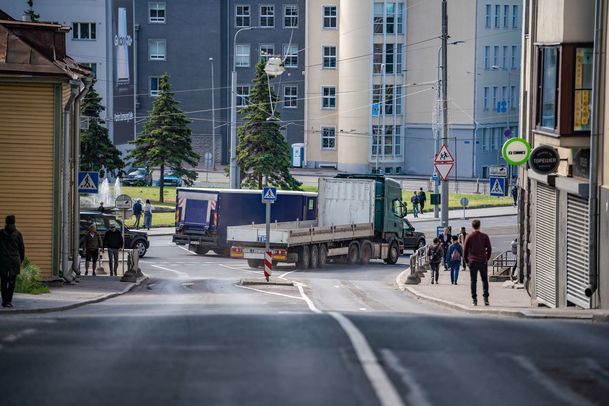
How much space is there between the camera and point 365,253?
48.8 metres

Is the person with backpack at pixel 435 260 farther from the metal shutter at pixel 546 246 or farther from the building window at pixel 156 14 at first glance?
the building window at pixel 156 14

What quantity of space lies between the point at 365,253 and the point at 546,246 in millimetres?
21452

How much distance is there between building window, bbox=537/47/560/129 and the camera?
998 inches

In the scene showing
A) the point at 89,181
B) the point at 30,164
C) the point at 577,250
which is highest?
the point at 30,164

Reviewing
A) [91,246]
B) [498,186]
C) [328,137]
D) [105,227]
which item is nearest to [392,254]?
[498,186]

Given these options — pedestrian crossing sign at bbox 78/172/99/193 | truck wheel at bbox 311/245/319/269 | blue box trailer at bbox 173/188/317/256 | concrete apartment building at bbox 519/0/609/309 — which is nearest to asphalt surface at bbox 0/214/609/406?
concrete apartment building at bbox 519/0/609/309

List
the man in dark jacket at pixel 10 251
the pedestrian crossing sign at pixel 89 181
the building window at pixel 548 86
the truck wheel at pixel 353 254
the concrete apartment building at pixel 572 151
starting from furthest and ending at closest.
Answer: the truck wheel at pixel 353 254, the pedestrian crossing sign at pixel 89 181, the building window at pixel 548 86, the concrete apartment building at pixel 572 151, the man in dark jacket at pixel 10 251

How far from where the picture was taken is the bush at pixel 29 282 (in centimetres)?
2598

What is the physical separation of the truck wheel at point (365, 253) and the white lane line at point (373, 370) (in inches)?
1302

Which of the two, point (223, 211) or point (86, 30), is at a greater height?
point (86, 30)

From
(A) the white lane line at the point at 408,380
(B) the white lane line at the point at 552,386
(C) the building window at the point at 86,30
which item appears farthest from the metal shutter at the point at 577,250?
(C) the building window at the point at 86,30

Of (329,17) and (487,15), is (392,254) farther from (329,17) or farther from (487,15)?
(329,17)

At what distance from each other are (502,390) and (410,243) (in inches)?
1764

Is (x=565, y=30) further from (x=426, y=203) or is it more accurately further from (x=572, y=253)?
(x=426, y=203)
